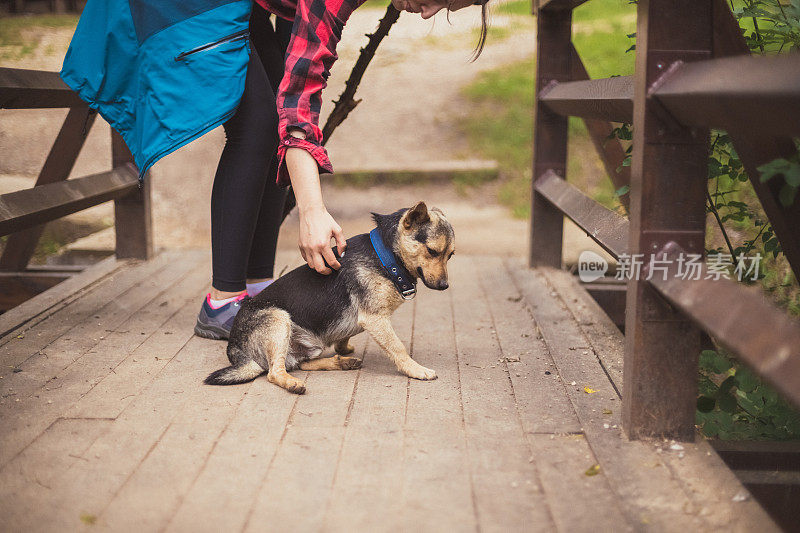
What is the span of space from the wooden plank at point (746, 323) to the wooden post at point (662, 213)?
13cm

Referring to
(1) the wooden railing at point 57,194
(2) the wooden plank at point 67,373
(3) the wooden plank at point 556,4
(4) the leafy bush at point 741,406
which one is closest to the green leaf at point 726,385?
(4) the leafy bush at point 741,406

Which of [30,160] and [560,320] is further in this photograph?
[30,160]

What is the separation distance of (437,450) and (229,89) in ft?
4.92

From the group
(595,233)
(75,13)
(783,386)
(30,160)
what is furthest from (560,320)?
(75,13)

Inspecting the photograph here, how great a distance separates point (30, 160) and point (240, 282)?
5.44 meters

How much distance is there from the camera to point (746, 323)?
1.61m

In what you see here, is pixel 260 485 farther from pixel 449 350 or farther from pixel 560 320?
pixel 560 320

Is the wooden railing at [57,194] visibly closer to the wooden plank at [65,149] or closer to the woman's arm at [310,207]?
the wooden plank at [65,149]

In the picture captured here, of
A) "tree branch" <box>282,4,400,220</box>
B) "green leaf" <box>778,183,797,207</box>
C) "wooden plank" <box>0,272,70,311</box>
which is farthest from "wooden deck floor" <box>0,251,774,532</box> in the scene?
"wooden plank" <box>0,272,70,311</box>

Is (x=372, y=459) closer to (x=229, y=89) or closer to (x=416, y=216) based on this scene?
(x=416, y=216)

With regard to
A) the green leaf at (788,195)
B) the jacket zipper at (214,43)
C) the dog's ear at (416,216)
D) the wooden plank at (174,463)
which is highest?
the jacket zipper at (214,43)

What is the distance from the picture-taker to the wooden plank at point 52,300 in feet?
10.9

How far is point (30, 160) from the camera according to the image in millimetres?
7641

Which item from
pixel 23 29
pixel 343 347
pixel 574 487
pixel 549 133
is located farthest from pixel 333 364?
pixel 23 29
